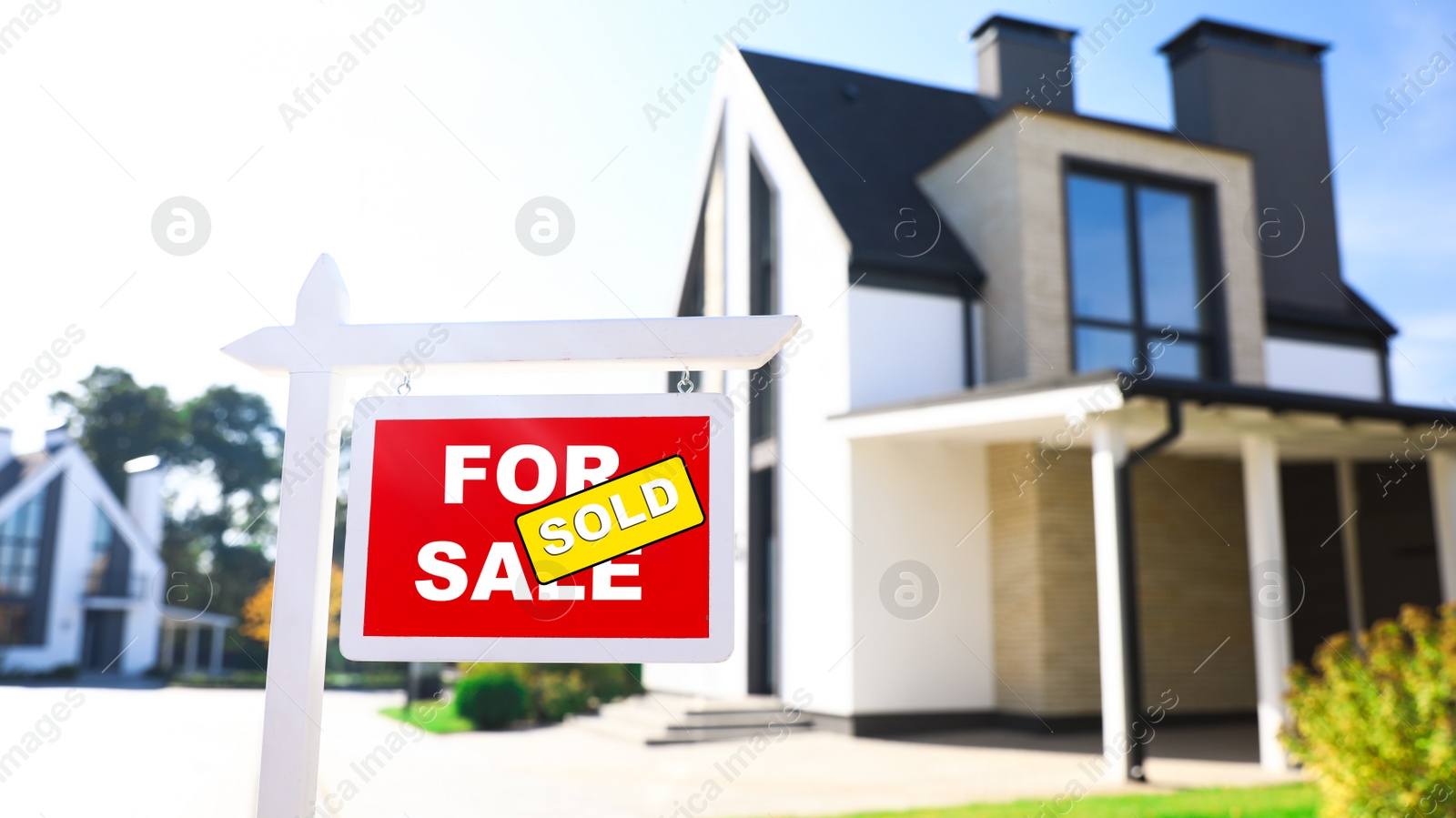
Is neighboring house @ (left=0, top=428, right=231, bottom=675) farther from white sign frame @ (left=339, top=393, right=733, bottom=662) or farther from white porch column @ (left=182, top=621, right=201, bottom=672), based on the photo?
white sign frame @ (left=339, top=393, right=733, bottom=662)

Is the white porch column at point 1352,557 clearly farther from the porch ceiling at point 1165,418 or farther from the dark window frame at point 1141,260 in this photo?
the dark window frame at point 1141,260

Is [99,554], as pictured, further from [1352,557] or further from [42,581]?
[1352,557]

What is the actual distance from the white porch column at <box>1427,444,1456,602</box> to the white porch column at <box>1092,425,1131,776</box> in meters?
3.98

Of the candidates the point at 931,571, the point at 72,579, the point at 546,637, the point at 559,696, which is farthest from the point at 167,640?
the point at 546,637

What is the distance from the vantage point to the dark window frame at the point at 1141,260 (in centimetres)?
1324

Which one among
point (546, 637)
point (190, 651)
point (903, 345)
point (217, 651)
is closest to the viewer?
point (546, 637)

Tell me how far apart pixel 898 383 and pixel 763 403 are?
3.06 m

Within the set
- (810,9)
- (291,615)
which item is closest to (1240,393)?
(810,9)

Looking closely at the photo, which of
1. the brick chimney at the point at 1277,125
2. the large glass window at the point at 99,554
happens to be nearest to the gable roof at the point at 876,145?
the brick chimney at the point at 1277,125

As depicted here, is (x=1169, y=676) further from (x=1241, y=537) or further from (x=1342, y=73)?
(x=1342, y=73)

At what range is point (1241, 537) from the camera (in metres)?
13.3

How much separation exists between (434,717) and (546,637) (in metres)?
13.7

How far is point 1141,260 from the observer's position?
44.7 feet

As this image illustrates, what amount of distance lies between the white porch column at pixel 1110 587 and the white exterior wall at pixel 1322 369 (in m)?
6.94
